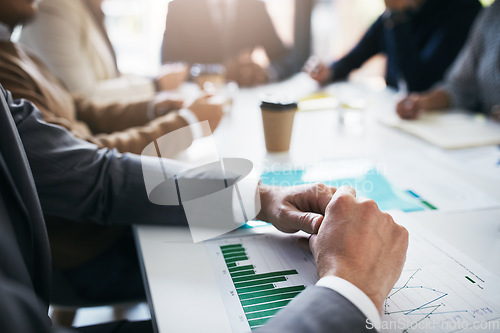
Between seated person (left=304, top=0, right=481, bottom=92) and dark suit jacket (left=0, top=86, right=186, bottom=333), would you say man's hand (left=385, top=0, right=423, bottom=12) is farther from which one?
dark suit jacket (left=0, top=86, right=186, bottom=333)

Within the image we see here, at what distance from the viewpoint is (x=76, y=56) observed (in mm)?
1688

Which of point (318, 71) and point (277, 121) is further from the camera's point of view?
point (318, 71)

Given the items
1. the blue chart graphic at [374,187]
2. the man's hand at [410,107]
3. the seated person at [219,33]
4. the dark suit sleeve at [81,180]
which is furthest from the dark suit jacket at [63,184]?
the seated person at [219,33]

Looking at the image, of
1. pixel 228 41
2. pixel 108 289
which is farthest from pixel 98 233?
pixel 228 41

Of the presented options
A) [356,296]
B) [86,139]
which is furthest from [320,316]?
[86,139]

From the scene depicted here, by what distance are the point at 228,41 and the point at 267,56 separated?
33cm

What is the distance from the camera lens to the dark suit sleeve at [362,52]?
1943mm

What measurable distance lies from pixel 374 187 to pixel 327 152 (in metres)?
0.24

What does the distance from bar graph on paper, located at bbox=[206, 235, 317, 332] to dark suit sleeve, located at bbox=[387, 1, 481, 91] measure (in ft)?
4.51

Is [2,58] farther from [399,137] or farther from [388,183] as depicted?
[399,137]

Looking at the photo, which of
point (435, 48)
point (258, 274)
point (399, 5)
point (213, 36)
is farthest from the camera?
point (213, 36)

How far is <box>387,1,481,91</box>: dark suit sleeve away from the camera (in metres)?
1.66

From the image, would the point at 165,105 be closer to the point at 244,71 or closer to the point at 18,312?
the point at 244,71

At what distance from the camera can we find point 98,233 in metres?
0.87
